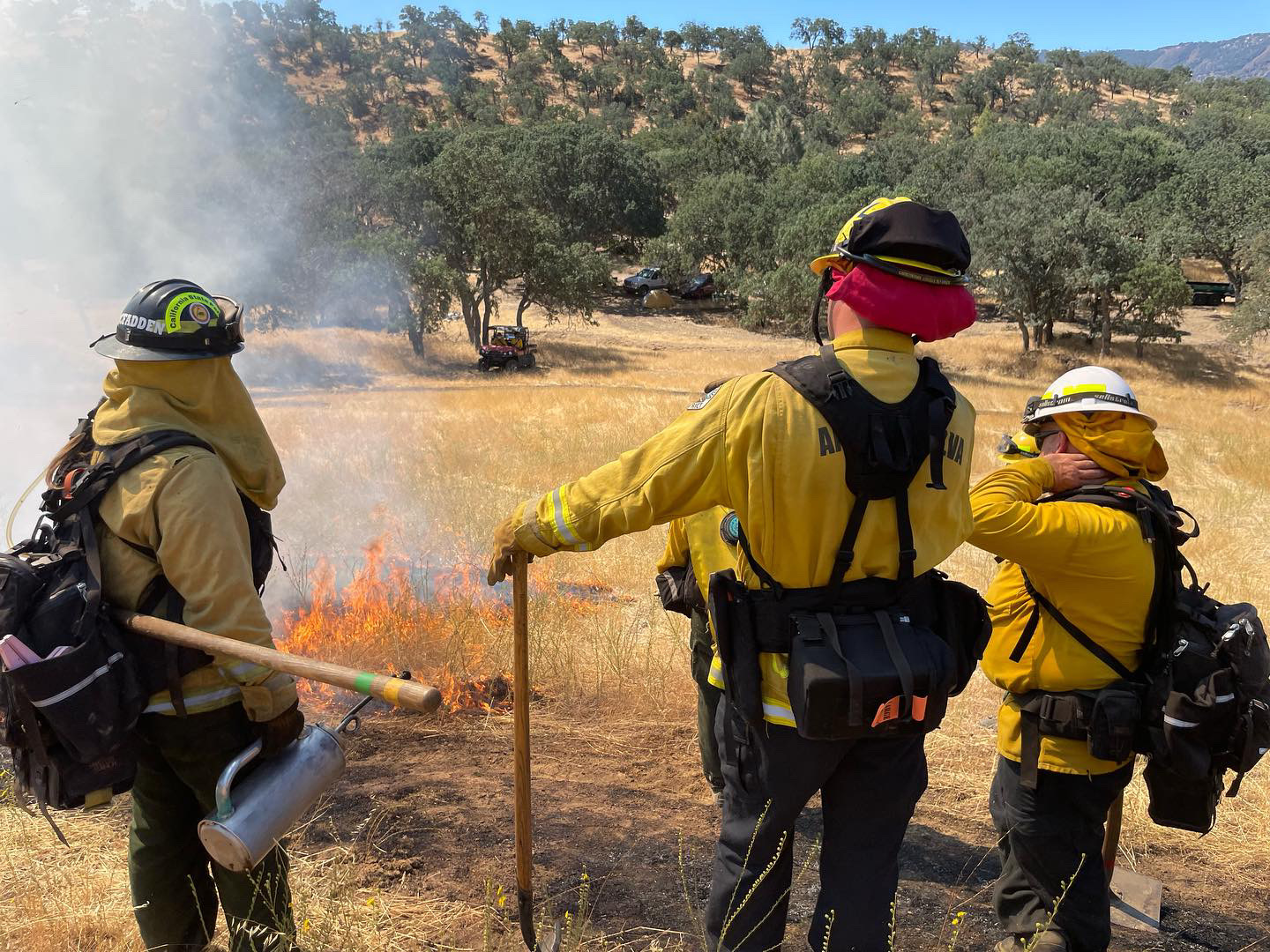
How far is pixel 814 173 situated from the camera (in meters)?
45.4

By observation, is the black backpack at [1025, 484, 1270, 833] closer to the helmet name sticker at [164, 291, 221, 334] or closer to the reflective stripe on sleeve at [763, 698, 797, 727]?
the reflective stripe on sleeve at [763, 698, 797, 727]

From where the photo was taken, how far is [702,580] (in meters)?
2.77

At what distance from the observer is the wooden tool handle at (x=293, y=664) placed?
1.92 m

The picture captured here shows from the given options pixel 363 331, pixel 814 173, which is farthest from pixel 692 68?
pixel 363 331

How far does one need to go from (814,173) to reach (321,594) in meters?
44.4

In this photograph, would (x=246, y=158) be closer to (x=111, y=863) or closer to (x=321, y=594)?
(x=321, y=594)

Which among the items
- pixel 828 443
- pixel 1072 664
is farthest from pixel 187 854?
pixel 1072 664

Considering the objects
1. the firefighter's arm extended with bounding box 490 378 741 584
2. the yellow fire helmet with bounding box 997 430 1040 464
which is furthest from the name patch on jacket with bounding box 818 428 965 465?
the yellow fire helmet with bounding box 997 430 1040 464

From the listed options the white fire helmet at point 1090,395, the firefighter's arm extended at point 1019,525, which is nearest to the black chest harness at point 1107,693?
the firefighter's arm extended at point 1019,525

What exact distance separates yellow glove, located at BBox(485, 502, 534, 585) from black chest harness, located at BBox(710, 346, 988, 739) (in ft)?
1.64

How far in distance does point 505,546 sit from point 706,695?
4.29 ft

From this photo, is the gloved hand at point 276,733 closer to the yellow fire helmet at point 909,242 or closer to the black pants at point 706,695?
the black pants at point 706,695

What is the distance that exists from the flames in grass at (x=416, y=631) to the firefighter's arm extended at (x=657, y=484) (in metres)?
2.50

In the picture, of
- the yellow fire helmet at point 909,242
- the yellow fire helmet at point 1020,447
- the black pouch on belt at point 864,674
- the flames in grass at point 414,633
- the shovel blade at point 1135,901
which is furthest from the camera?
the flames in grass at point 414,633
